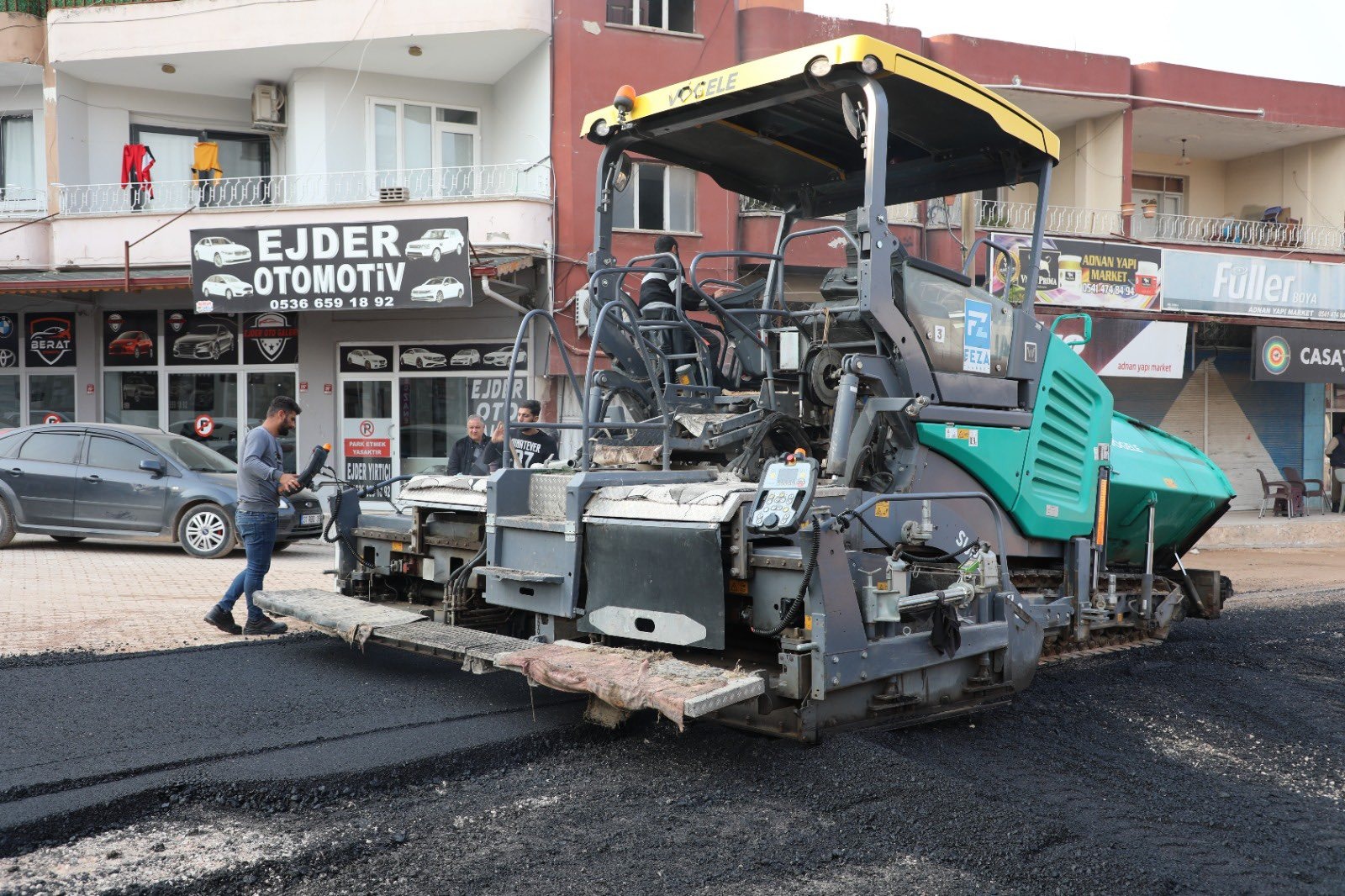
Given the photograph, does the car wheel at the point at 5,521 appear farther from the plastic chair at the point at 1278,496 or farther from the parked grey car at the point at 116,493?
the plastic chair at the point at 1278,496

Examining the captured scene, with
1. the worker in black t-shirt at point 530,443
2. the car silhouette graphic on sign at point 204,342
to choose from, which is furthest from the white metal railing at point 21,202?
the worker in black t-shirt at point 530,443

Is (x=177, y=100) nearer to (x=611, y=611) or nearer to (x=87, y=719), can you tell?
(x=87, y=719)

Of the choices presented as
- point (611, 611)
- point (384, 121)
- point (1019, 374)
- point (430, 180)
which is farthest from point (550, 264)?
point (611, 611)

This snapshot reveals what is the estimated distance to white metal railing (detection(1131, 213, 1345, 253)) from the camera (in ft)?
65.8

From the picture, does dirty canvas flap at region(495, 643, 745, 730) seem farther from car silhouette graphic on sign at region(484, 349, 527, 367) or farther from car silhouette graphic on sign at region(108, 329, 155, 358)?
car silhouette graphic on sign at region(108, 329, 155, 358)

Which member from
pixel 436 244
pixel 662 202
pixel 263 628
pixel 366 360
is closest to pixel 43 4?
pixel 366 360

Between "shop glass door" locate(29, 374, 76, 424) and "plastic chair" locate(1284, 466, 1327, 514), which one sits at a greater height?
"shop glass door" locate(29, 374, 76, 424)

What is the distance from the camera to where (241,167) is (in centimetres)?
1891

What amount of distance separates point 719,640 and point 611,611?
0.63 m

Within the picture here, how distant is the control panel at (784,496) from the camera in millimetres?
4461

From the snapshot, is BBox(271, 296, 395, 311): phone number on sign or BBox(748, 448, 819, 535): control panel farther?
BBox(271, 296, 395, 311): phone number on sign

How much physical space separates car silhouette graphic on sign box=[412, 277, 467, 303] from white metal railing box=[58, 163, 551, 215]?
1672mm

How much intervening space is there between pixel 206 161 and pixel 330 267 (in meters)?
3.78

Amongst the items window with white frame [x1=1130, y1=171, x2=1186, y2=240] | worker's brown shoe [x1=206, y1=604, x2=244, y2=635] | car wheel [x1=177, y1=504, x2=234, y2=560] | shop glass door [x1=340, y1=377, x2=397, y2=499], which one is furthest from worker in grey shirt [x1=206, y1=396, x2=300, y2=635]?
window with white frame [x1=1130, y1=171, x2=1186, y2=240]
